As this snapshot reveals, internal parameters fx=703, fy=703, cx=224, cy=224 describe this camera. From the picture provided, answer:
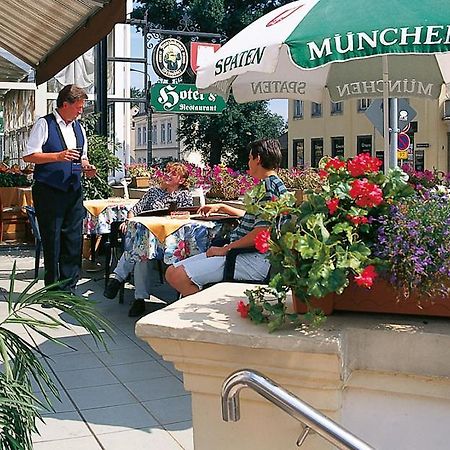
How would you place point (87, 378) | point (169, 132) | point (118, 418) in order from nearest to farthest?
point (118, 418)
point (87, 378)
point (169, 132)

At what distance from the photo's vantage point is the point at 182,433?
3273 millimetres

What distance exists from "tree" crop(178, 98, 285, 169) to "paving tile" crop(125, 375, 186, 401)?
27.6 m

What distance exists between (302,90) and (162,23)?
95.6 feet

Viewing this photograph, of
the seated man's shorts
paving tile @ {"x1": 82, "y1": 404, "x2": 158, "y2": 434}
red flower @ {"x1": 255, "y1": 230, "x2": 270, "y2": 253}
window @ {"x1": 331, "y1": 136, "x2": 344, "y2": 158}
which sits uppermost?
window @ {"x1": 331, "y1": 136, "x2": 344, "y2": 158}

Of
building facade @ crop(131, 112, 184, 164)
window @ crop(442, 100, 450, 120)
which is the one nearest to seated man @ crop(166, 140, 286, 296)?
window @ crop(442, 100, 450, 120)

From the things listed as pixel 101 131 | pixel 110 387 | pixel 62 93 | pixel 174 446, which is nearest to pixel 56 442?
pixel 174 446

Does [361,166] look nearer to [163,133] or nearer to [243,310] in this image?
[243,310]

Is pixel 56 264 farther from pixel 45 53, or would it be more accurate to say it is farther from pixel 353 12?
pixel 353 12

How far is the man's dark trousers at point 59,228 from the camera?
5781mm

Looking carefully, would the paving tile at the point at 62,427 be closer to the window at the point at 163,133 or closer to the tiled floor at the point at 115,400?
the tiled floor at the point at 115,400

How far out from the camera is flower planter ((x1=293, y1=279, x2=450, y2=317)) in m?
1.94

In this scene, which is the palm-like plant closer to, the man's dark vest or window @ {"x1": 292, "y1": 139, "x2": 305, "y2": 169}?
the man's dark vest

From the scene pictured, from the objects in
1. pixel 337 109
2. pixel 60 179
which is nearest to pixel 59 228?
pixel 60 179

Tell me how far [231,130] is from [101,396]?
1151 inches
